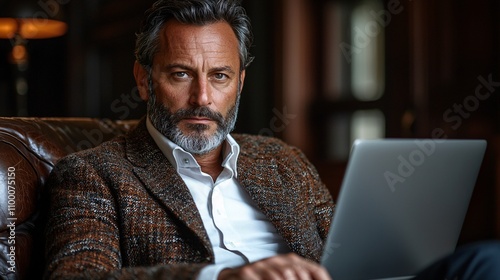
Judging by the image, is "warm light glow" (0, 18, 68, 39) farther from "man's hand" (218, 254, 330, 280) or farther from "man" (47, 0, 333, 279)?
"man's hand" (218, 254, 330, 280)

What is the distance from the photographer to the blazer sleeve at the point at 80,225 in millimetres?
1397

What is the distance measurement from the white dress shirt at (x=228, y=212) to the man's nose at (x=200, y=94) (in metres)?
0.13

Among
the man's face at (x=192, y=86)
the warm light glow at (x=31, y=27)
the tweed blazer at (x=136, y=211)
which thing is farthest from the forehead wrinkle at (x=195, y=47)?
the warm light glow at (x=31, y=27)

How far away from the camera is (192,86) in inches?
69.6

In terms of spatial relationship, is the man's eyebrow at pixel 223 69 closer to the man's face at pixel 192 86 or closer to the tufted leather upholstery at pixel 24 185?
the man's face at pixel 192 86

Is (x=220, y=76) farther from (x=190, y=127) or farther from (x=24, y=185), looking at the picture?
(x=24, y=185)

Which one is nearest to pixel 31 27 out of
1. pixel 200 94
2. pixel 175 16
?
pixel 175 16

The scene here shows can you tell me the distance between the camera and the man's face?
176 centimetres

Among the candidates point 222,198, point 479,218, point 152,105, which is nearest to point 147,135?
point 152,105

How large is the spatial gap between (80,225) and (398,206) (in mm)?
685

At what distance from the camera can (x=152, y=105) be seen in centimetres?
182

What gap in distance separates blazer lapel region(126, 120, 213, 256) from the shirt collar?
0.02 metres

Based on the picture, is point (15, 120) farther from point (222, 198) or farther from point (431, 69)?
point (431, 69)

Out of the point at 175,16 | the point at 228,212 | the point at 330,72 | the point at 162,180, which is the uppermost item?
the point at 175,16
